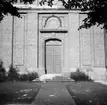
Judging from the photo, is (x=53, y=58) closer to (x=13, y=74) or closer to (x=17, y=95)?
(x=13, y=74)

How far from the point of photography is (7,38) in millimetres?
14781

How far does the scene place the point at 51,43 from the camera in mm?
15398

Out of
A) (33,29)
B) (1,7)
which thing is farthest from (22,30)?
(1,7)

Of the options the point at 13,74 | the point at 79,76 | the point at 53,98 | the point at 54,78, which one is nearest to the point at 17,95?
the point at 53,98

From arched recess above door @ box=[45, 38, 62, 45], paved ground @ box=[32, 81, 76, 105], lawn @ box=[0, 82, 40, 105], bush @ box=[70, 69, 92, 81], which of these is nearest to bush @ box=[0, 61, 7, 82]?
arched recess above door @ box=[45, 38, 62, 45]

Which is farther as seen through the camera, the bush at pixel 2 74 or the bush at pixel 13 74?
the bush at pixel 13 74

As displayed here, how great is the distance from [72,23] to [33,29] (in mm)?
3486

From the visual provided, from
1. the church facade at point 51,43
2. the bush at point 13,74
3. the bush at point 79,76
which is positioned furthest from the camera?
the church facade at point 51,43

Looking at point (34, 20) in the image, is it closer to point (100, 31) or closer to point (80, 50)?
point (80, 50)

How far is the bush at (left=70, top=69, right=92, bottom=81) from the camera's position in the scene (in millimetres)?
14320

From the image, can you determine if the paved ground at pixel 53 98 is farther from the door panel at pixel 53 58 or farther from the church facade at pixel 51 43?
the door panel at pixel 53 58

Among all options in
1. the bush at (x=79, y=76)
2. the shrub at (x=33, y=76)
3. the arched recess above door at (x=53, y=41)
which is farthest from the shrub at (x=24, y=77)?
the bush at (x=79, y=76)

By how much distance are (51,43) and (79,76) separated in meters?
3.83

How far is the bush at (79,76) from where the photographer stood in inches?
564
